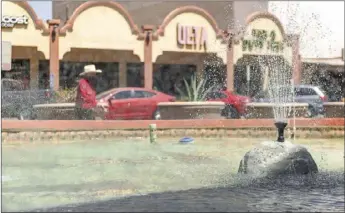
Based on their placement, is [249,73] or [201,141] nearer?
[201,141]

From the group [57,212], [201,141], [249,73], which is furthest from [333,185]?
[249,73]

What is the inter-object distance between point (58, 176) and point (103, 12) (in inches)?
764

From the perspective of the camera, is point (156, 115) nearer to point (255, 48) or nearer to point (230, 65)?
point (255, 48)

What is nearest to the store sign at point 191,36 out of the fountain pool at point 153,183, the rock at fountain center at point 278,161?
the fountain pool at point 153,183

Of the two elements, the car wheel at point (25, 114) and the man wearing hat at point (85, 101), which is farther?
the car wheel at point (25, 114)

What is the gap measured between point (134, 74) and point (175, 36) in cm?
326

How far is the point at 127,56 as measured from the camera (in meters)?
28.7

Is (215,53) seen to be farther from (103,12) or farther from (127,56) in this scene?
(103,12)

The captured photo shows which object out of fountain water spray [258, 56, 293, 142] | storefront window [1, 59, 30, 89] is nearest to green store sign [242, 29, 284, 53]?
fountain water spray [258, 56, 293, 142]

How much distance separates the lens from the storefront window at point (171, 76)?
3014 centimetres

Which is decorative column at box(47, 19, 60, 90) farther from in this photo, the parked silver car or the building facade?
the parked silver car

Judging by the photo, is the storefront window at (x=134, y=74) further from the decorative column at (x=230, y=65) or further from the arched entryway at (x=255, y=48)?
the arched entryway at (x=255, y=48)

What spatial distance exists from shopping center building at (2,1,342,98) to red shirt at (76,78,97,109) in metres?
10.2

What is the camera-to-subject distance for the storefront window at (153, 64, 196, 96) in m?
30.1
